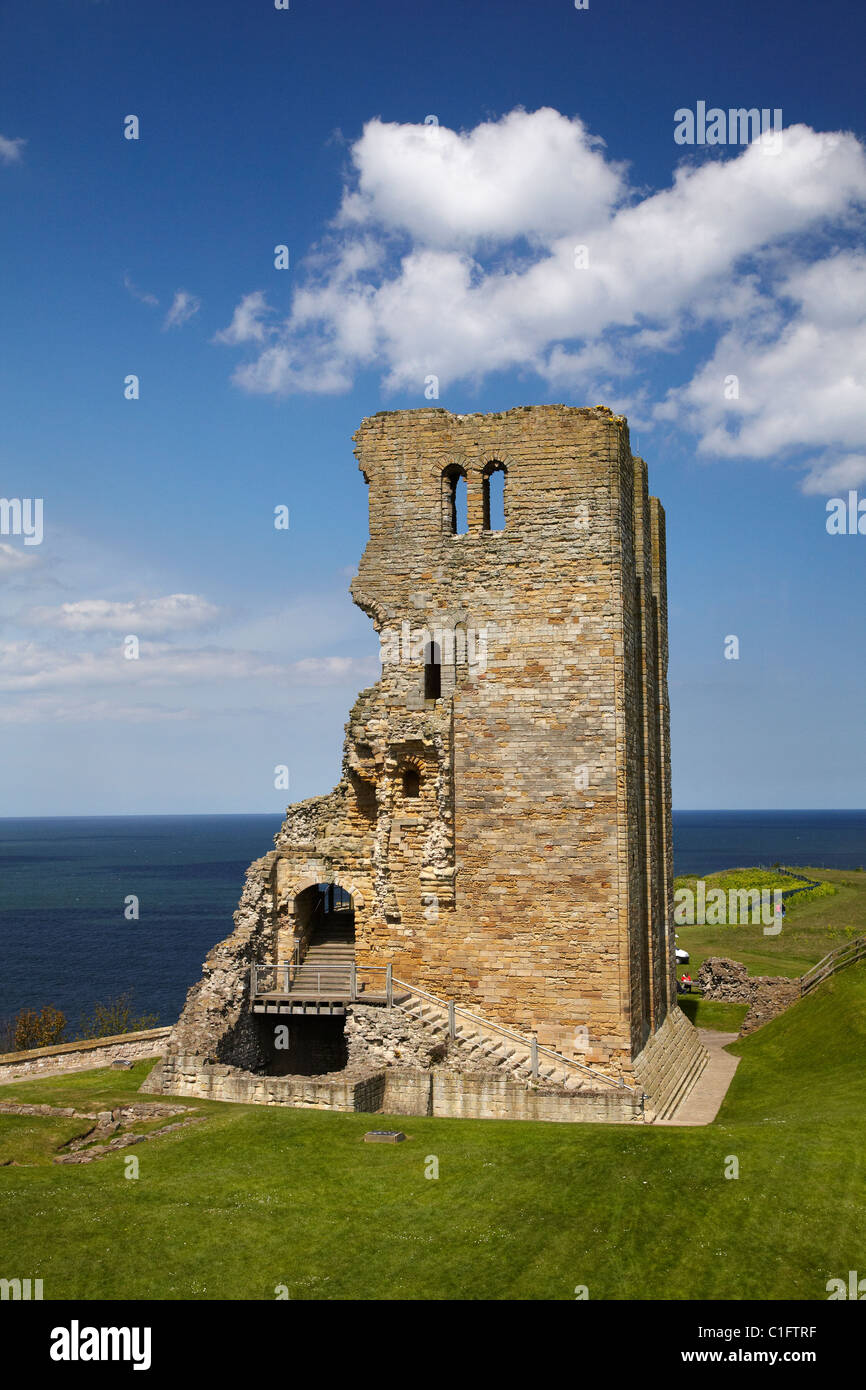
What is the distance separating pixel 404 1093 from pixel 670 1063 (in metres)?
7.57

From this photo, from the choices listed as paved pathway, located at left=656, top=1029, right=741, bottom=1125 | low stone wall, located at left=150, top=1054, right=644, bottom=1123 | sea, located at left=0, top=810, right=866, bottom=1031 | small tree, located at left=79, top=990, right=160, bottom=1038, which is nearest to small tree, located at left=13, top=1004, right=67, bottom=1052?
small tree, located at left=79, top=990, right=160, bottom=1038

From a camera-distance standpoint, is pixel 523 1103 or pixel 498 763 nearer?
pixel 523 1103

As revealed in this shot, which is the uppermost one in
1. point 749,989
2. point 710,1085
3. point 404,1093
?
point 404,1093

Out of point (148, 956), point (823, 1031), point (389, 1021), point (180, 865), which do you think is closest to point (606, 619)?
point (389, 1021)

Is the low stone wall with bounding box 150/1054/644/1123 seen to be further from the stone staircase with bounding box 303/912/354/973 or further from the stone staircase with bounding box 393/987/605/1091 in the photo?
the stone staircase with bounding box 303/912/354/973

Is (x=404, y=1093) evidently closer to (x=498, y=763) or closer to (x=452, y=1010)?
(x=452, y=1010)

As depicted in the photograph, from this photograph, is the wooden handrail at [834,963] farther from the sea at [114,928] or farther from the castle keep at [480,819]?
the sea at [114,928]

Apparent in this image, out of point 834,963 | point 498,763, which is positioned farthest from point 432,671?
point 834,963

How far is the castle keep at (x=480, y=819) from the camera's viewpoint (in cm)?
2203

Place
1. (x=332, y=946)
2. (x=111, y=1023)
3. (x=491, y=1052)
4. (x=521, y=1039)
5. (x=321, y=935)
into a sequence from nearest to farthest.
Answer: (x=491, y=1052), (x=521, y=1039), (x=332, y=946), (x=321, y=935), (x=111, y=1023)

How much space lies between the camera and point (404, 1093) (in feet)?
67.6

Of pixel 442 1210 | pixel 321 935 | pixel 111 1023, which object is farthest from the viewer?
pixel 111 1023
